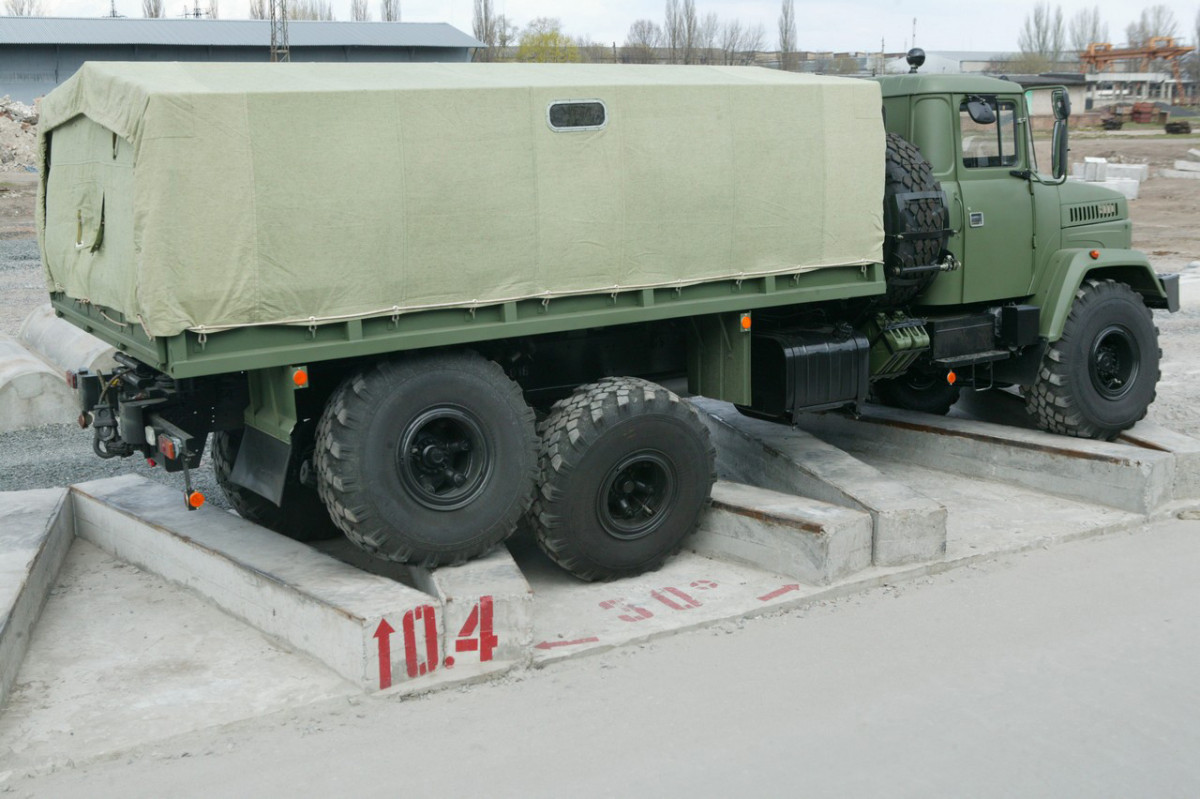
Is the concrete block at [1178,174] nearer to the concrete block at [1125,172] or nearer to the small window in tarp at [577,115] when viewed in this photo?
the concrete block at [1125,172]

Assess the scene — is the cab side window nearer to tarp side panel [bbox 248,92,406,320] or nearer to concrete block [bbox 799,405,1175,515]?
concrete block [bbox 799,405,1175,515]

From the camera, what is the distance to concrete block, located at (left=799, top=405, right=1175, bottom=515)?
8016 millimetres

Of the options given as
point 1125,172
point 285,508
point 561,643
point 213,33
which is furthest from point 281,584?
point 213,33

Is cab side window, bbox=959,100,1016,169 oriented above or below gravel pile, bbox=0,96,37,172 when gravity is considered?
below

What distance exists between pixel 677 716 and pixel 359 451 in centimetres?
201

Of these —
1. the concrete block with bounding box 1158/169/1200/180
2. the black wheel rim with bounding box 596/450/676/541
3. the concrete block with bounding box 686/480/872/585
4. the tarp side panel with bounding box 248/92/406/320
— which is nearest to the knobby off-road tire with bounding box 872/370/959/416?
the concrete block with bounding box 686/480/872/585

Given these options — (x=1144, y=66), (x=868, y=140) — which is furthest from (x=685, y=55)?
(x=868, y=140)

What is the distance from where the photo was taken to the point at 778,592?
676cm

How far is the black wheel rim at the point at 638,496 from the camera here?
688 centimetres

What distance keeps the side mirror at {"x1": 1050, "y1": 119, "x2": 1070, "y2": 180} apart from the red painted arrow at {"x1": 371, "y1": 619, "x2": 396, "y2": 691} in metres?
5.57

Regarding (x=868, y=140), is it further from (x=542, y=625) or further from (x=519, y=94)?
(x=542, y=625)

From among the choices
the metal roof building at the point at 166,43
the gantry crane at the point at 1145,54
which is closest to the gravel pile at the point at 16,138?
the metal roof building at the point at 166,43

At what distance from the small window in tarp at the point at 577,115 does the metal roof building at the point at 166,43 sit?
148 ft

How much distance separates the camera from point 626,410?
6762 mm
